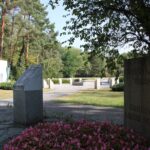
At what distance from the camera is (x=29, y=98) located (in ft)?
40.3

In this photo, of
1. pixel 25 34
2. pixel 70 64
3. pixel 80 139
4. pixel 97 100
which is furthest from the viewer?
pixel 70 64

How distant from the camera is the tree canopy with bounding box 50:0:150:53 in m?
8.18

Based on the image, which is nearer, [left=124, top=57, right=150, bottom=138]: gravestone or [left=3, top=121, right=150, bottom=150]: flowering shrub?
[left=3, top=121, right=150, bottom=150]: flowering shrub

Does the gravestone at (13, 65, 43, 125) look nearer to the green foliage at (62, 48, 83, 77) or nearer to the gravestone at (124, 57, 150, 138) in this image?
the gravestone at (124, 57, 150, 138)

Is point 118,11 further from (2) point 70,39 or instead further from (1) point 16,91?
Result: (1) point 16,91

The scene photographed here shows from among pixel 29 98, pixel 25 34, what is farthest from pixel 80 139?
pixel 25 34

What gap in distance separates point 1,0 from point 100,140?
157 feet

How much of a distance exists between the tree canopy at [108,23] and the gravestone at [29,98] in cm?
339

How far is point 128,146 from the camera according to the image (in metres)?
5.90

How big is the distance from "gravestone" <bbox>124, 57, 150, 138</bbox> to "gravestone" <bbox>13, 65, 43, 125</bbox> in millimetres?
4383

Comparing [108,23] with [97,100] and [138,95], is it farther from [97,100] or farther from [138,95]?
[97,100]

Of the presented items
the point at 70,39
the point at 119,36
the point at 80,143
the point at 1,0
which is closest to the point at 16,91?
the point at 70,39

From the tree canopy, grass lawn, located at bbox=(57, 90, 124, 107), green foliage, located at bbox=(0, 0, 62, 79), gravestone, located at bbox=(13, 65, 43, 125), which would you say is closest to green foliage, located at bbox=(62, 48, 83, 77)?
green foliage, located at bbox=(0, 0, 62, 79)

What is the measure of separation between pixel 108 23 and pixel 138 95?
5.75 feet
